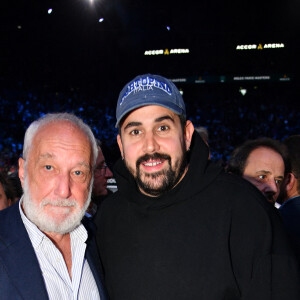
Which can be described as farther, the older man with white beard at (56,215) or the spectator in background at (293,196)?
the spectator in background at (293,196)

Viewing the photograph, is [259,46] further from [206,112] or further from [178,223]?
[178,223]

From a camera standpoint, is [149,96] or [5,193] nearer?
[149,96]

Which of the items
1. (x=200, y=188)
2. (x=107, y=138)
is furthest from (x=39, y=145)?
(x=107, y=138)

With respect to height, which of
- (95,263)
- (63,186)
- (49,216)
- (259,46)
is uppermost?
(259,46)

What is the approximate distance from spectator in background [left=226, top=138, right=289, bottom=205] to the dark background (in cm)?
985

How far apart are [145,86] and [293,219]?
1.15 meters

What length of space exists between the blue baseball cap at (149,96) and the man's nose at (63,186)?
0.40 meters

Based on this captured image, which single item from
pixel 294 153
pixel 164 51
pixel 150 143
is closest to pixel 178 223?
pixel 150 143

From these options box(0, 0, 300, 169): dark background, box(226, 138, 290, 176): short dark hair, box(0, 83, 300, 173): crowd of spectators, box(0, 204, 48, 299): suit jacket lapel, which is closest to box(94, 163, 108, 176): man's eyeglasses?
box(226, 138, 290, 176): short dark hair

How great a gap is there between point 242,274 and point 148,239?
1.48 ft

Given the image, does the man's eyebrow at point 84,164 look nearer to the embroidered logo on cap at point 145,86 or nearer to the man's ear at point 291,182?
the embroidered logo on cap at point 145,86

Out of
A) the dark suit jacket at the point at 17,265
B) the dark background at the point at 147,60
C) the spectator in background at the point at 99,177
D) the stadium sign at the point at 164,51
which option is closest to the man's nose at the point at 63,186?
the dark suit jacket at the point at 17,265

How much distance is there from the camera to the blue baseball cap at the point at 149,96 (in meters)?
1.76

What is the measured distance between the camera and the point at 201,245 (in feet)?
5.16
